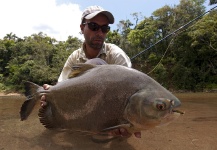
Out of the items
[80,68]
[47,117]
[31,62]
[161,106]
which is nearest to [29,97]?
[47,117]

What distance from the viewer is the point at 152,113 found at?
1652 millimetres

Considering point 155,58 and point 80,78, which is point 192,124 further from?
point 155,58

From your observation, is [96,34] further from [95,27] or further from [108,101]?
[108,101]

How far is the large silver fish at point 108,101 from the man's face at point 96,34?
1123mm

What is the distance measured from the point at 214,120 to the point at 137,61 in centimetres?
3114

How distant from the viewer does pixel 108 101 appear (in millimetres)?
Result: 1942

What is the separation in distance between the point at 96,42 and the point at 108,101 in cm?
162

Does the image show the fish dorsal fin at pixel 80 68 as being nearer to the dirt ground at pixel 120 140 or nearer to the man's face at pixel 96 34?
the dirt ground at pixel 120 140

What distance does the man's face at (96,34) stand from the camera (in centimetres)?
328

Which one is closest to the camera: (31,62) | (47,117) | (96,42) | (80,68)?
(80,68)

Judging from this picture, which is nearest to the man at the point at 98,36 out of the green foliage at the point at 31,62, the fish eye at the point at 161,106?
the fish eye at the point at 161,106

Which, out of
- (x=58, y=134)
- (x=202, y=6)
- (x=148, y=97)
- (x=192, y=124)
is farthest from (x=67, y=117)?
(x=202, y=6)

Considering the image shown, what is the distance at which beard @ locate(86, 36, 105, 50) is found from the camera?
3378 millimetres

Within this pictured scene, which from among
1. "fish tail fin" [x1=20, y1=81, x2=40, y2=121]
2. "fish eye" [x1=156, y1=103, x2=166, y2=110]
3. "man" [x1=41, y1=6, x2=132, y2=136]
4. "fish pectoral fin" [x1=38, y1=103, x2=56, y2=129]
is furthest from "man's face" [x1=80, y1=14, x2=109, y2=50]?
"fish eye" [x1=156, y1=103, x2=166, y2=110]
